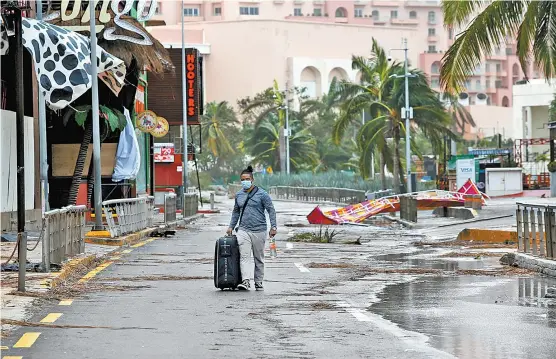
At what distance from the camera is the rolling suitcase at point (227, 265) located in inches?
701

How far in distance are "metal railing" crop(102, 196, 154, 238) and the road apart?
27.5ft

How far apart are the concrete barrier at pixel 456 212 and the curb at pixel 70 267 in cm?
2270

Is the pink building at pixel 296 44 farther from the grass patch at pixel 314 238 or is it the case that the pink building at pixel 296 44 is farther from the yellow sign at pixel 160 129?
the grass patch at pixel 314 238

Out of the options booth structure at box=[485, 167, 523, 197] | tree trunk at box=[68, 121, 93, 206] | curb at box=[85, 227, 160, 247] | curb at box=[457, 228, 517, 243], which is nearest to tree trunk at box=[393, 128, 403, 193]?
Result: booth structure at box=[485, 167, 523, 197]

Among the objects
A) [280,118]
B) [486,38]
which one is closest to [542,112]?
[280,118]

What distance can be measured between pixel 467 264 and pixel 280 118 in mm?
87963

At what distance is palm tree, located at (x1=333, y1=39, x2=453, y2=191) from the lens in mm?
68500

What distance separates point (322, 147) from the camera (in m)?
128

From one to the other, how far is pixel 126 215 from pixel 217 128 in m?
99.8

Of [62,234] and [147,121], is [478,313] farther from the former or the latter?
[147,121]

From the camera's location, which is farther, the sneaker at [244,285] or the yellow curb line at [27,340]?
the sneaker at [244,285]

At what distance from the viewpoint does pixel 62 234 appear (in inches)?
850

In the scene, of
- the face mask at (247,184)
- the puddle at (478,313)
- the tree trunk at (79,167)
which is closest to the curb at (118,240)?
the tree trunk at (79,167)

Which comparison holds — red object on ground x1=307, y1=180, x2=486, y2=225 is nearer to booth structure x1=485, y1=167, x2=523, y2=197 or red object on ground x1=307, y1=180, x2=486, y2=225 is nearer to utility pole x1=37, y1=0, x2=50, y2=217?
booth structure x1=485, y1=167, x2=523, y2=197
